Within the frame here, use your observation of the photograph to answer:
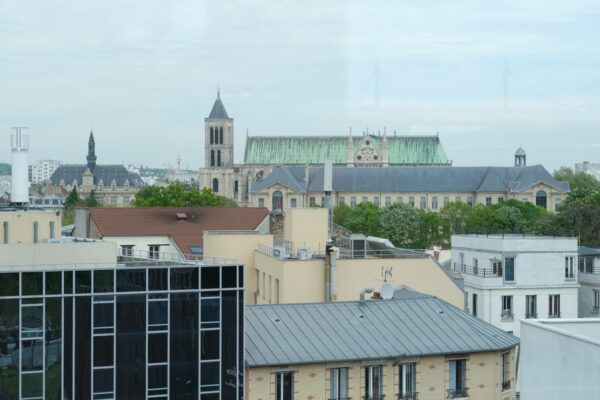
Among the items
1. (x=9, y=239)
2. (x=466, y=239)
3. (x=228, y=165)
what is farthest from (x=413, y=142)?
(x=9, y=239)

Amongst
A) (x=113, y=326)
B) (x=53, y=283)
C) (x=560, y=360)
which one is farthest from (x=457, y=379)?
(x=53, y=283)

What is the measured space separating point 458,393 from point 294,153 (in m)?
124

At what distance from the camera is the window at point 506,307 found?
1319 inches

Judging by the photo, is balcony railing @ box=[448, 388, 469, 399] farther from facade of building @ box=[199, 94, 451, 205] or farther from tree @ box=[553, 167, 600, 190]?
facade of building @ box=[199, 94, 451, 205]

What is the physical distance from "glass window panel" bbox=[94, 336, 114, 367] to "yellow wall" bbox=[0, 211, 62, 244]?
3915mm

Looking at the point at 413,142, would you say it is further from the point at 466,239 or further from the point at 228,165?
the point at 466,239

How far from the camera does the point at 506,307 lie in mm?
33656

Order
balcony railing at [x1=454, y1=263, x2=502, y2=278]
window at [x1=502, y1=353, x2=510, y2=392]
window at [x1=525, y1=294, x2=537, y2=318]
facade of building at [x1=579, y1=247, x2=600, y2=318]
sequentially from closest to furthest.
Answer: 1. window at [x1=502, y1=353, x2=510, y2=392]
2. window at [x1=525, y1=294, x2=537, y2=318]
3. balcony railing at [x1=454, y1=263, x2=502, y2=278]
4. facade of building at [x1=579, y1=247, x2=600, y2=318]

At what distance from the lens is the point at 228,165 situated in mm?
147625

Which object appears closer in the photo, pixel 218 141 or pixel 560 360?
pixel 560 360

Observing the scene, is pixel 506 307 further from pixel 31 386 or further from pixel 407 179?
pixel 407 179

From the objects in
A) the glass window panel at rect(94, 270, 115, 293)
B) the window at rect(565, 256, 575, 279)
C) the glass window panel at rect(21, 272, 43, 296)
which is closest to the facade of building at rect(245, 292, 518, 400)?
the glass window panel at rect(94, 270, 115, 293)

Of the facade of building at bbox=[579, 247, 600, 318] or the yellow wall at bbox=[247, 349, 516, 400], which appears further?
the facade of building at bbox=[579, 247, 600, 318]

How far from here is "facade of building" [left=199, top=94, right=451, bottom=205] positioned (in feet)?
468
